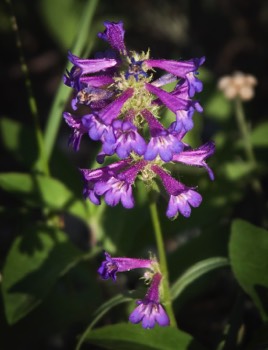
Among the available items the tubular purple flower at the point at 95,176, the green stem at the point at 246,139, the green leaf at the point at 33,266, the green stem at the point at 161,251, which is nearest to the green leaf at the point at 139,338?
the green stem at the point at 161,251

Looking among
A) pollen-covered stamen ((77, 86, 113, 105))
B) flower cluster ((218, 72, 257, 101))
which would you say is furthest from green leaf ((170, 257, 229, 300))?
flower cluster ((218, 72, 257, 101))

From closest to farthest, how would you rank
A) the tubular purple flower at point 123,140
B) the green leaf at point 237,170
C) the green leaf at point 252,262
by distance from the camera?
the tubular purple flower at point 123,140 → the green leaf at point 252,262 → the green leaf at point 237,170

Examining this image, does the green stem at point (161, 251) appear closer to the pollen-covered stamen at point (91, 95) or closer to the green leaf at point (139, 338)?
the green leaf at point (139, 338)

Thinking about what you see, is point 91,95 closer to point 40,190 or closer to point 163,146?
point 163,146

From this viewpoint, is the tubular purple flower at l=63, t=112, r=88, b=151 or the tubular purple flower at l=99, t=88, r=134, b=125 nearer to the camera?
the tubular purple flower at l=99, t=88, r=134, b=125

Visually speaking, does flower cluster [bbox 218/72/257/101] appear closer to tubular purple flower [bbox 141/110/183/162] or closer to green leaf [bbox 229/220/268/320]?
green leaf [bbox 229/220/268/320]

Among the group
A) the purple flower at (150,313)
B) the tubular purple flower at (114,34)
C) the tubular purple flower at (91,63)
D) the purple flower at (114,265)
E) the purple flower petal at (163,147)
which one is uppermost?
the tubular purple flower at (114,34)

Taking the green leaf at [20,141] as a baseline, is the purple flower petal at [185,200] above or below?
below
